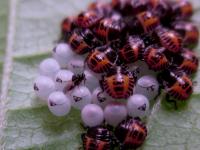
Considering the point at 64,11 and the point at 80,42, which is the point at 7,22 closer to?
the point at 64,11

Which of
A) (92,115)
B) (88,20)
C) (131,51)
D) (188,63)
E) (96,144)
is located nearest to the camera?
(96,144)

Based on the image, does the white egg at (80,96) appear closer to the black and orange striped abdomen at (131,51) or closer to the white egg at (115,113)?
the white egg at (115,113)

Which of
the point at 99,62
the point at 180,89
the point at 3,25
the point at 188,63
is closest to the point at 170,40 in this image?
the point at 188,63

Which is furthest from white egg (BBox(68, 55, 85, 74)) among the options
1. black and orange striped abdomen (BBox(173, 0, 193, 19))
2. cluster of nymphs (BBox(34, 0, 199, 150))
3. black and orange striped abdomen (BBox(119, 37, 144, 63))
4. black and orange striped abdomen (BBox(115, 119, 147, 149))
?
black and orange striped abdomen (BBox(173, 0, 193, 19))

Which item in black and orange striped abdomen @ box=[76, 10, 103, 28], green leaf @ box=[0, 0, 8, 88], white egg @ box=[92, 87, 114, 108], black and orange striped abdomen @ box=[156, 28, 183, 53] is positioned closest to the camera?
white egg @ box=[92, 87, 114, 108]

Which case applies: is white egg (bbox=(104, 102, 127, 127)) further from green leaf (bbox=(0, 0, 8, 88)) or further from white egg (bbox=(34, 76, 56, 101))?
green leaf (bbox=(0, 0, 8, 88))

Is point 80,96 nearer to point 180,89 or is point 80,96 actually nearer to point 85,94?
point 85,94

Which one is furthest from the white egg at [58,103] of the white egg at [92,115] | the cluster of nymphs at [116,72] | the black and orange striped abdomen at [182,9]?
the black and orange striped abdomen at [182,9]

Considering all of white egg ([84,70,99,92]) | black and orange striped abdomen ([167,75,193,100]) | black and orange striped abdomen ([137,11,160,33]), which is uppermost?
black and orange striped abdomen ([137,11,160,33])
